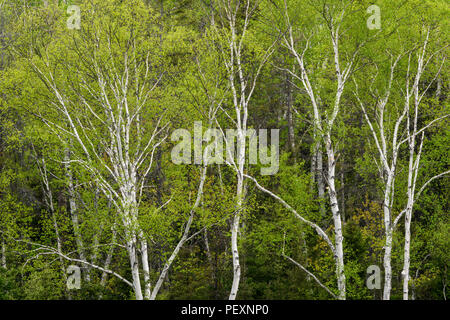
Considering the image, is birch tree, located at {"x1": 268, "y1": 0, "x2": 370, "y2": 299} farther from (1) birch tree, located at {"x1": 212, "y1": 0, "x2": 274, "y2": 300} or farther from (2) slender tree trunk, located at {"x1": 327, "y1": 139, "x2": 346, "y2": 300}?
(1) birch tree, located at {"x1": 212, "y1": 0, "x2": 274, "y2": 300}

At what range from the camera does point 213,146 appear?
50.0ft

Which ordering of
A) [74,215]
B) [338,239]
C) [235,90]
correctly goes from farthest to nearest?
1. [74,215]
2. [235,90]
3. [338,239]

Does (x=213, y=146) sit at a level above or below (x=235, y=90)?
below

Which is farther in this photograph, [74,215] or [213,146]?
[74,215]

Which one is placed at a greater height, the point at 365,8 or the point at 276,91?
the point at 365,8

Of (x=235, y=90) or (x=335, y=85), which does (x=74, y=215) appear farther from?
(x=335, y=85)

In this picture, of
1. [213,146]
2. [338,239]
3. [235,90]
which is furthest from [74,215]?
[338,239]

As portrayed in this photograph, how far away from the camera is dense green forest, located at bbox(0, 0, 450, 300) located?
47.4ft

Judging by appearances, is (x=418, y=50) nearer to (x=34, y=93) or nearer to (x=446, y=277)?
(x=446, y=277)

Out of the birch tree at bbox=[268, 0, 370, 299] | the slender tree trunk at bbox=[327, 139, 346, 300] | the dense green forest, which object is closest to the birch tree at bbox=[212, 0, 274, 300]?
the dense green forest
